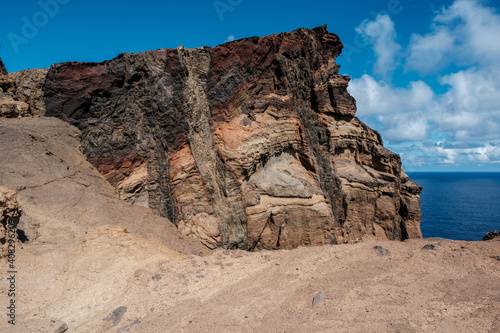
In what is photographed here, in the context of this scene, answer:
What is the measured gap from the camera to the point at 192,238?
45.1 ft

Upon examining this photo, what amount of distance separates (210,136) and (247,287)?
32.5ft

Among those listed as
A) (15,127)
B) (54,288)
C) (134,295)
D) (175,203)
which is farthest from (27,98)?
(134,295)

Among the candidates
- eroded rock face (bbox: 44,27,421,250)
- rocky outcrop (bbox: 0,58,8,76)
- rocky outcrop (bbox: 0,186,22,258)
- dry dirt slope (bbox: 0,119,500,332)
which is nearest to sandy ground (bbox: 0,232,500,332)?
dry dirt slope (bbox: 0,119,500,332)

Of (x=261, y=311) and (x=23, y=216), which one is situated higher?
(x=23, y=216)

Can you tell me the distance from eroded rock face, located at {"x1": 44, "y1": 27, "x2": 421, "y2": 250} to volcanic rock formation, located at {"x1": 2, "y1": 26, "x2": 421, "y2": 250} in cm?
5

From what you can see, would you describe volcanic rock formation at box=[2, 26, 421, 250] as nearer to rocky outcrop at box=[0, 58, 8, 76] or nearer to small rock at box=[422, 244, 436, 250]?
rocky outcrop at box=[0, 58, 8, 76]

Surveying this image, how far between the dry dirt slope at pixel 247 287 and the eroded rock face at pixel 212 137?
5.58m

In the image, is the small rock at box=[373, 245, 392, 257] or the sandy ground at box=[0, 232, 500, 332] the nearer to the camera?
the sandy ground at box=[0, 232, 500, 332]

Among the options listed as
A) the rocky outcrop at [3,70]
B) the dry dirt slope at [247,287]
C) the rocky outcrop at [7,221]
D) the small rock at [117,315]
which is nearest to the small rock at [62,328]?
the dry dirt slope at [247,287]

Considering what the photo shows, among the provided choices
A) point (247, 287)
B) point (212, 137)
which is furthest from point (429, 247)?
point (212, 137)

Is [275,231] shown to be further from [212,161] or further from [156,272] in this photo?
[156,272]

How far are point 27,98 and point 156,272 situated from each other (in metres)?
14.5

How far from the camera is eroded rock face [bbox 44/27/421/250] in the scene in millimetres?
14195

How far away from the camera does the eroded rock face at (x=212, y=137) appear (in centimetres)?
1420
